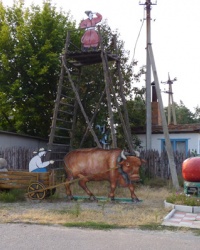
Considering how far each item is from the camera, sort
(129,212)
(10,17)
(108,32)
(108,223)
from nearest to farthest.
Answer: (108,223), (129,212), (108,32), (10,17)

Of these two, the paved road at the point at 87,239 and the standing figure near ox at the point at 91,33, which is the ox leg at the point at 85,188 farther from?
the standing figure near ox at the point at 91,33

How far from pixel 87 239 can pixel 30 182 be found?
588cm

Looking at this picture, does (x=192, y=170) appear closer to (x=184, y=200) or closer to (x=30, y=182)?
(x=184, y=200)

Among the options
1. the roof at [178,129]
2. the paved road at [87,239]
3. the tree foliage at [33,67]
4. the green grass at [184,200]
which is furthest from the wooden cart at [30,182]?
the roof at [178,129]

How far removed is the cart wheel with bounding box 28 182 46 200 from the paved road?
409 centimetres

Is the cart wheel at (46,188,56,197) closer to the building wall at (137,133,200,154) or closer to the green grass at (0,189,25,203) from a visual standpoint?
the green grass at (0,189,25,203)

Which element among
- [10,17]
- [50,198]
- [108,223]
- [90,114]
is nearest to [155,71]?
[90,114]

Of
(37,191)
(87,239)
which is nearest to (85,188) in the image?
(37,191)

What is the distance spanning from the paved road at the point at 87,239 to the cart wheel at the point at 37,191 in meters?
4.09

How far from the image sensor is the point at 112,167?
13.3 metres

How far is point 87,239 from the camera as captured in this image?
26.5ft

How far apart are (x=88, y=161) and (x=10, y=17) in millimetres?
15281

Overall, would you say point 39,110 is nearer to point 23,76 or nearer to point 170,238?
point 23,76

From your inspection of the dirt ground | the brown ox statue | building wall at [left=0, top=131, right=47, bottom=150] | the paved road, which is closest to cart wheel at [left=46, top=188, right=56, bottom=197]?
the dirt ground
